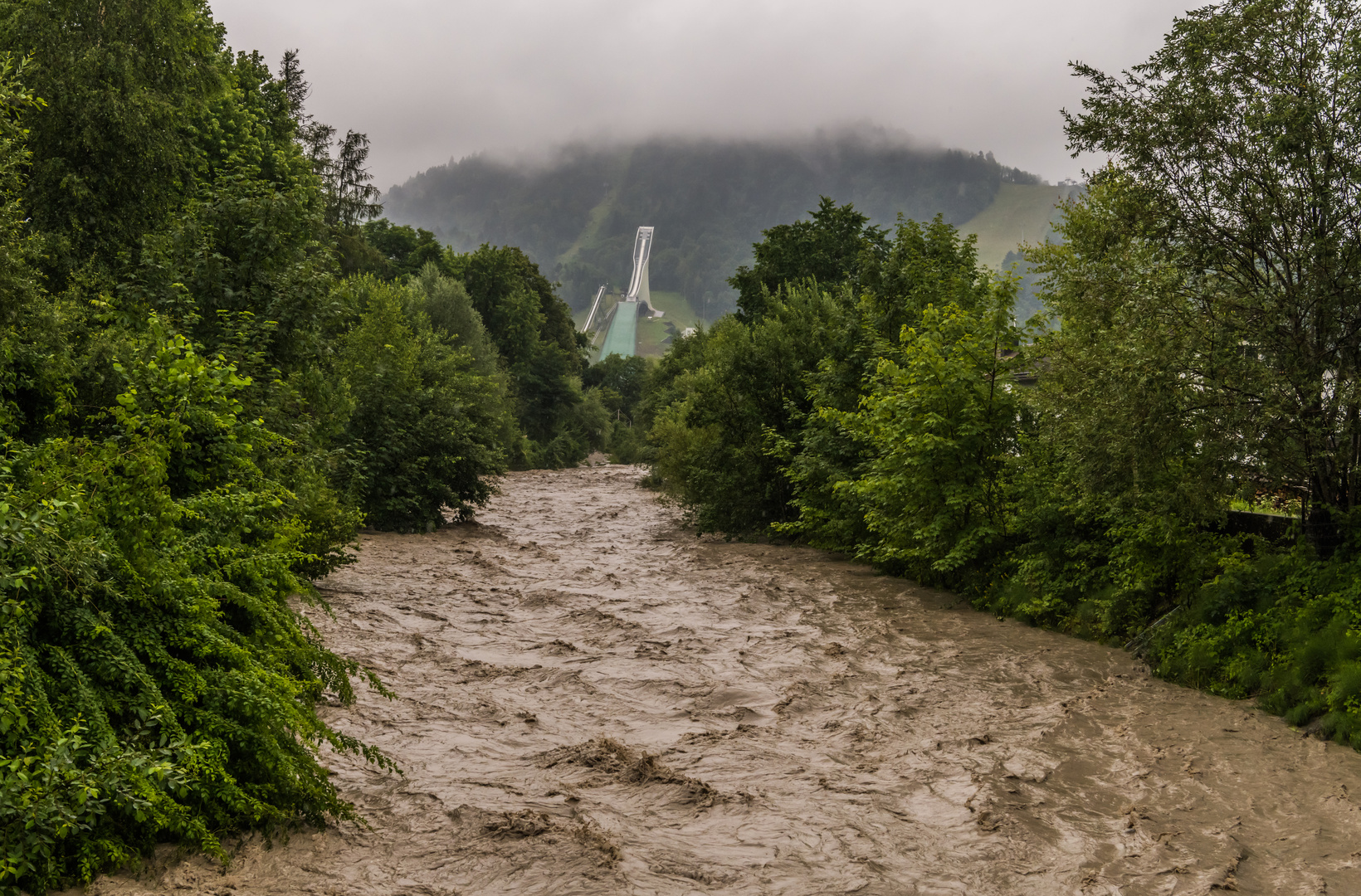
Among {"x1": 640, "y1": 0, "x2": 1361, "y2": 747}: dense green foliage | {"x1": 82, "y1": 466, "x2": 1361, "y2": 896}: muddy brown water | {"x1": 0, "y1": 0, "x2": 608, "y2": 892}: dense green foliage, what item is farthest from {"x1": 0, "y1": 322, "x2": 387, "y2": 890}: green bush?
{"x1": 640, "y1": 0, "x2": 1361, "y2": 747}: dense green foliage

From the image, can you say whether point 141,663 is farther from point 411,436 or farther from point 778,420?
point 411,436

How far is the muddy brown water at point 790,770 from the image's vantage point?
22.8 ft

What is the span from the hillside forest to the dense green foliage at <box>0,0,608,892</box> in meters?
0.05

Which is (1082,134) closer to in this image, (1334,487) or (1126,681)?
Answer: (1334,487)

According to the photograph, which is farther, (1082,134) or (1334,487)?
(1082,134)

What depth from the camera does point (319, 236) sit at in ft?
76.3

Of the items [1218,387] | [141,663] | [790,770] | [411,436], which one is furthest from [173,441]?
[411,436]

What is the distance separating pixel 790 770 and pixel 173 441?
669cm

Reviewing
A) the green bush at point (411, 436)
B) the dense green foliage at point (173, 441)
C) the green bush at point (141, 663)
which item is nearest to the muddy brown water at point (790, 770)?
the green bush at point (141, 663)

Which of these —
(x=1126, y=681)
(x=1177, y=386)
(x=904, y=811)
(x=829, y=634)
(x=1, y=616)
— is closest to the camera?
(x=1, y=616)

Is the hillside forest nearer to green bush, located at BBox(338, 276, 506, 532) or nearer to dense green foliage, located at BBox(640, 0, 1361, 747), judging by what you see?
dense green foliage, located at BBox(640, 0, 1361, 747)

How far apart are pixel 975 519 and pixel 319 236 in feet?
55.2

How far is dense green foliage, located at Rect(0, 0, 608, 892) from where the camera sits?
5797mm

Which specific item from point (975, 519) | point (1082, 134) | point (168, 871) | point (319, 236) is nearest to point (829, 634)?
point (975, 519)
